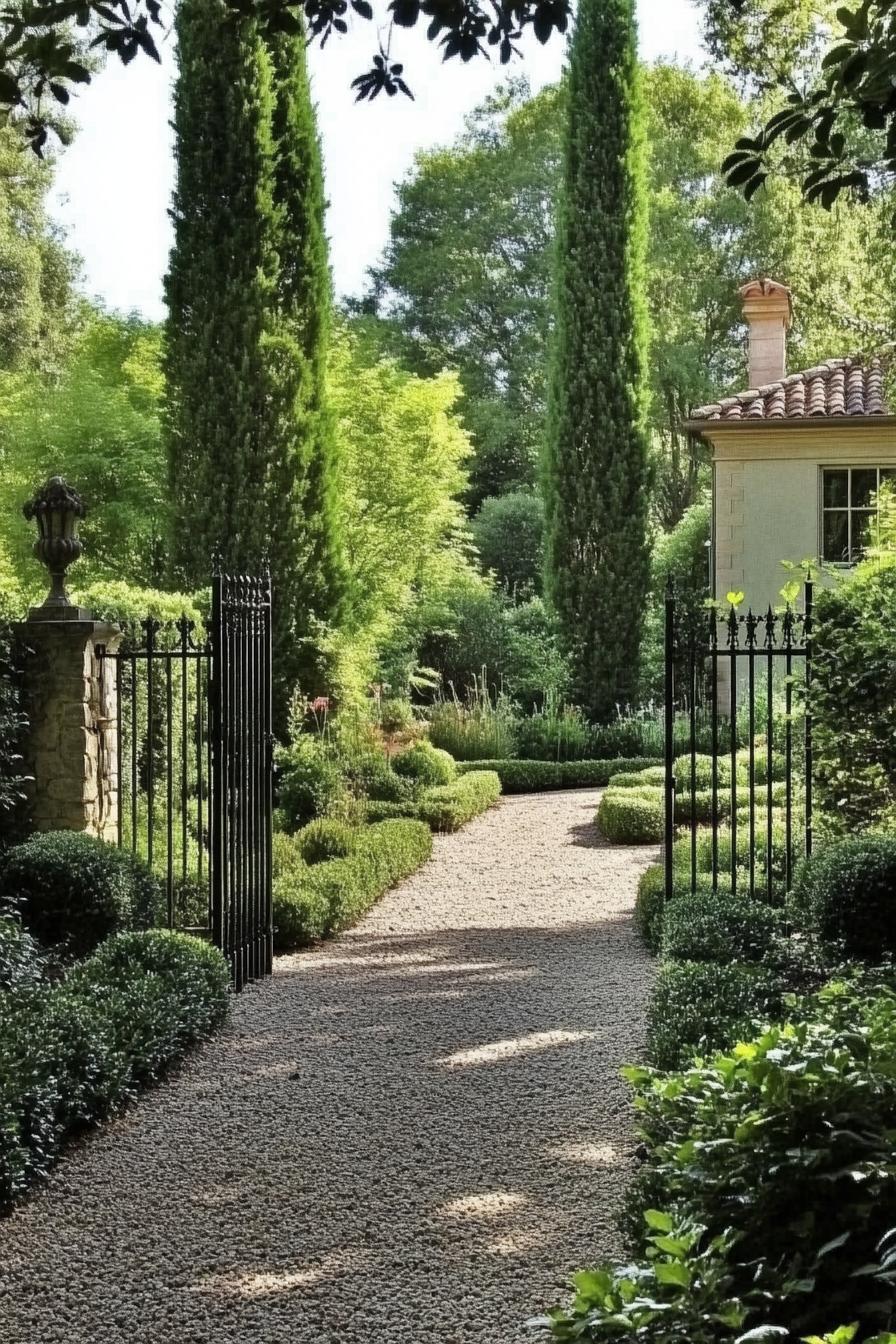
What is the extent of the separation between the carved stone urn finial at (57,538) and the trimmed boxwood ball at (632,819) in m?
5.50

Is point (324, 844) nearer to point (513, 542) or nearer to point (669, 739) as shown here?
point (669, 739)

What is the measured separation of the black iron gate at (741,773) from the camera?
702 cm

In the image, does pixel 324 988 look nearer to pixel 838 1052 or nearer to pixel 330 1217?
pixel 330 1217

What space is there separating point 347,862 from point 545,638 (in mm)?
11890

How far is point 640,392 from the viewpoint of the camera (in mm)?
20328

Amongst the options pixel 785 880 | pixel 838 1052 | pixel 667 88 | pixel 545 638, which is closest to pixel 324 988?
pixel 785 880

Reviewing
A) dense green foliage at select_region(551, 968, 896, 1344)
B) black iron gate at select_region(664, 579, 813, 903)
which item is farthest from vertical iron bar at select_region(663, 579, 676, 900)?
dense green foliage at select_region(551, 968, 896, 1344)

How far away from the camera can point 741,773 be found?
1217 cm

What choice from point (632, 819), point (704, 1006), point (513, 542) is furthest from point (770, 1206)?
point (513, 542)

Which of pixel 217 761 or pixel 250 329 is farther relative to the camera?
pixel 250 329

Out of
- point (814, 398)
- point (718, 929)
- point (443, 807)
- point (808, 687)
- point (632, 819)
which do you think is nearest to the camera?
point (718, 929)

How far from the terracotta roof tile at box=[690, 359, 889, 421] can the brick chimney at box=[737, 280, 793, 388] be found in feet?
2.22

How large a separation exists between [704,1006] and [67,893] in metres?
3.31

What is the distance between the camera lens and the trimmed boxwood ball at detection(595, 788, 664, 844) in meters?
11.5
